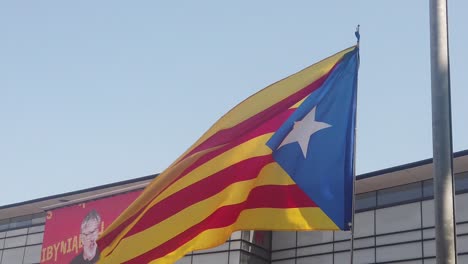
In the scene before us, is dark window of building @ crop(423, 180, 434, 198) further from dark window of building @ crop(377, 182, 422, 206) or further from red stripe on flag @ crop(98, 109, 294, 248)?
red stripe on flag @ crop(98, 109, 294, 248)

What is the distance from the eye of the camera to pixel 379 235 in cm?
3444

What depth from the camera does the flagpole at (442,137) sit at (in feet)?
27.1

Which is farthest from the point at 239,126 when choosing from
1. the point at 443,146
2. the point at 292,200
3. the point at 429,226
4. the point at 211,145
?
the point at 429,226

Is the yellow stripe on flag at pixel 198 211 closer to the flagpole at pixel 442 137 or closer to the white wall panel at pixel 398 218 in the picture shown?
the flagpole at pixel 442 137

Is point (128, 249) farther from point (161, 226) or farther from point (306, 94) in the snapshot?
point (306, 94)

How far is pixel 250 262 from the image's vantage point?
121ft

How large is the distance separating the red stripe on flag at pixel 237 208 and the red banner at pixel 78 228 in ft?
82.7

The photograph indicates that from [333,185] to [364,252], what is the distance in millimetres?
23410

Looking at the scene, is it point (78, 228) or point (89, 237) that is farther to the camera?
point (78, 228)

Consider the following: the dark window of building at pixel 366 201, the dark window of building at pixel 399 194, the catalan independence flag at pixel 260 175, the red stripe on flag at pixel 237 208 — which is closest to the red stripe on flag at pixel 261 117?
the catalan independence flag at pixel 260 175

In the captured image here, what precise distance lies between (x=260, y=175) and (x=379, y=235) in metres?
22.6

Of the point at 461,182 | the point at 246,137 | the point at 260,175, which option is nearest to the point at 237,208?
the point at 260,175

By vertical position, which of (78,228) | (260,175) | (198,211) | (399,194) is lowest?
(198,211)

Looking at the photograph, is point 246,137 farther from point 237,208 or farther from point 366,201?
point 366,201
